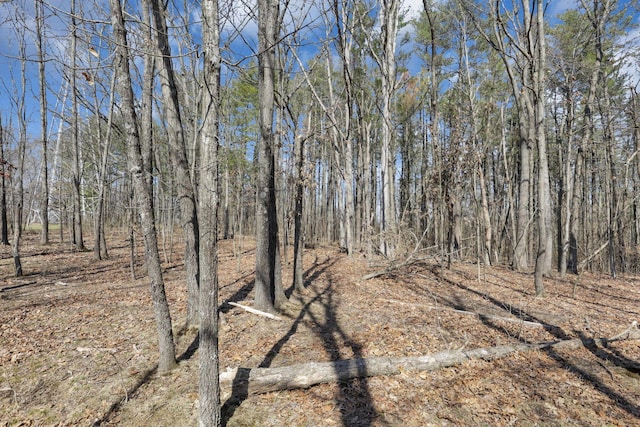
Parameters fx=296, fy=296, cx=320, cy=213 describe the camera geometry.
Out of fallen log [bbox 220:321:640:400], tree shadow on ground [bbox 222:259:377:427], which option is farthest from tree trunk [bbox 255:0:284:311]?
fallen log [bbox 220:321:640:400]

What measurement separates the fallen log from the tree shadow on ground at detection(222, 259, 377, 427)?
3 cm

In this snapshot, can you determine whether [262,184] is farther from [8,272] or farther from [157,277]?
[8,272]

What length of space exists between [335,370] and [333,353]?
753 mm

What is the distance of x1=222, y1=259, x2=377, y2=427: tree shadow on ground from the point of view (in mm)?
3379

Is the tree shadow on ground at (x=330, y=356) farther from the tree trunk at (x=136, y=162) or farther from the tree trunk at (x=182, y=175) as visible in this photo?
the tree trunk at (x=182, y=175)

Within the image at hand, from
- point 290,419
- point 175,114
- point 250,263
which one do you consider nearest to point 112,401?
point 290,419

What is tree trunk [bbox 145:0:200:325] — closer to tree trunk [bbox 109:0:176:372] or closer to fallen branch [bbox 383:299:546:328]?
tree trunk [bbox 109:0:176:372]

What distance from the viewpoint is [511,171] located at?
64.4 feet

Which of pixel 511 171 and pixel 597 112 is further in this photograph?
pixel 511 171

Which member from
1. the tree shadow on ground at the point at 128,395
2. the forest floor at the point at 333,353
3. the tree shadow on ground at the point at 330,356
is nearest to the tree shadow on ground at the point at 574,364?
the forest floor at the point at 333,353

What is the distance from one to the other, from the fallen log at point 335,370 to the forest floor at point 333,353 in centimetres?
10

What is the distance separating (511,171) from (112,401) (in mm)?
22663

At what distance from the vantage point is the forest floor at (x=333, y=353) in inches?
133

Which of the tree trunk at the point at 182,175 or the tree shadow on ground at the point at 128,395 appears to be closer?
the tree shadow on ground at the point at 128,395
